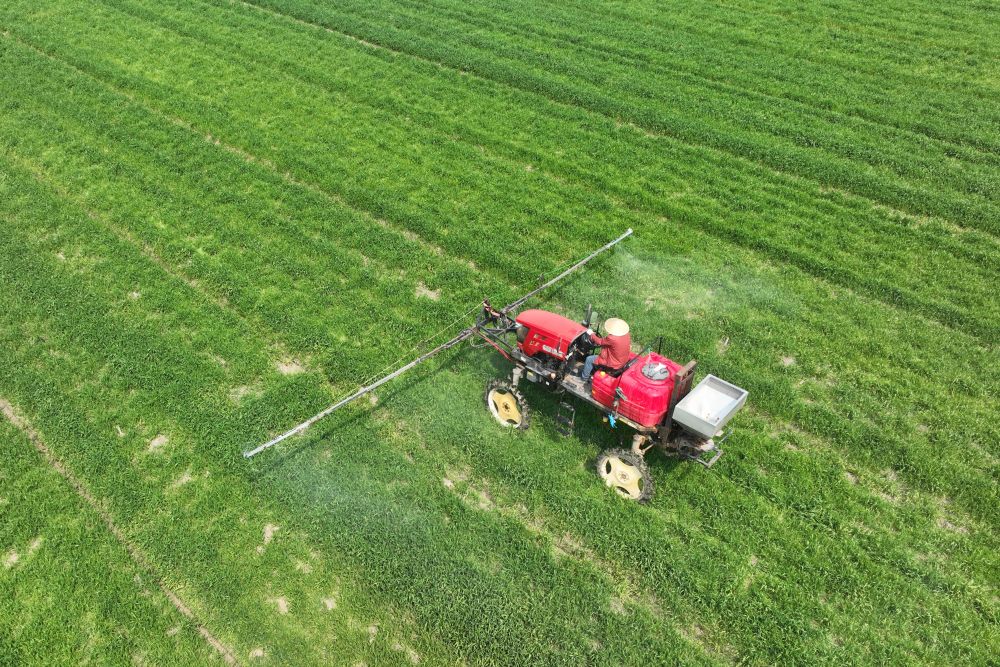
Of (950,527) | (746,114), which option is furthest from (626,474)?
(746,114)

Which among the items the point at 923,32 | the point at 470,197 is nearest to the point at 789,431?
the point at 470,197

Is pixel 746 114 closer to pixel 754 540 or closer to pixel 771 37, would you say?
pixel 771 37

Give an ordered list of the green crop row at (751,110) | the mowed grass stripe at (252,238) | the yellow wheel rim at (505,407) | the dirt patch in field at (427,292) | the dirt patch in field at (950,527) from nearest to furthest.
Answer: the dirt patch in field at (950,527), the yellow wheel rim at (505,407), the mowed grass stripe at (252,238), the dirt patch in field at (427,292), the green crop row at (751,110)

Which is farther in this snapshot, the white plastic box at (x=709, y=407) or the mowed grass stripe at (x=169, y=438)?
the white plastic box at (x=709, y=407)

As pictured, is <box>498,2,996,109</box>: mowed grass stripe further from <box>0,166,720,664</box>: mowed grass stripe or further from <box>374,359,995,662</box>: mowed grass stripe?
<box>0,166,720,664</box>: mowed grass stripe

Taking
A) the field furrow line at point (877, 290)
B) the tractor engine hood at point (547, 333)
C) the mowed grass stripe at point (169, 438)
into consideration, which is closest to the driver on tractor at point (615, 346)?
the tractor engine hood at point (547, 333)

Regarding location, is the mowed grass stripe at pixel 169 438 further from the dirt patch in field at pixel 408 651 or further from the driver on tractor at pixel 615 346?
the driver on tractor at pixel 615 346
